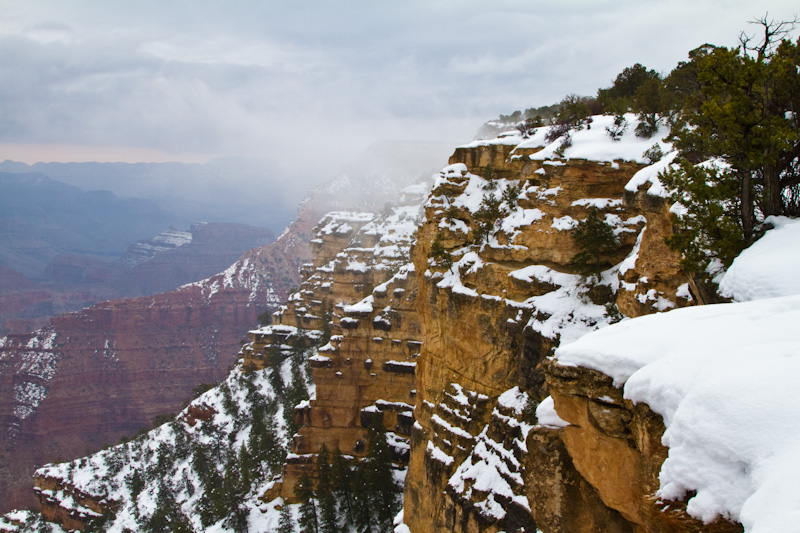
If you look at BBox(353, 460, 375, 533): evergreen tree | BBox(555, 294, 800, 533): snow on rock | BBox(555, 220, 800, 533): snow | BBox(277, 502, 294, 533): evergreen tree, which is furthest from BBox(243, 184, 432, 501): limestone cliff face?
BBox(555, 294, 800, 533): snow on rock

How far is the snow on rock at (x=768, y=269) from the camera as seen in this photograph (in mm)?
9758

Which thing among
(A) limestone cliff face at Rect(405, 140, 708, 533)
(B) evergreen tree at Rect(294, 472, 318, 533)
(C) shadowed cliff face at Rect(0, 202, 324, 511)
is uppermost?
(A) limestone cliff face at Rect(405, 140, 708, 533)

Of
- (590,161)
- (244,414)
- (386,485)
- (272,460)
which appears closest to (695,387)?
(590,161)

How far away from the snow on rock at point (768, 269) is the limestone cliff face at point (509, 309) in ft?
11.5

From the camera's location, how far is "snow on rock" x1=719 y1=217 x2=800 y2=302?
9758 mm

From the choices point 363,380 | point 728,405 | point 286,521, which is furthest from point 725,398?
point 363,380

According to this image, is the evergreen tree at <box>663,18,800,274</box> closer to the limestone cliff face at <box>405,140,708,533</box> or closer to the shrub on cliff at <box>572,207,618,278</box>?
the limestone cliff face at <box>405,140,708,533</box>

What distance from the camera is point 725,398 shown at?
5.91 m

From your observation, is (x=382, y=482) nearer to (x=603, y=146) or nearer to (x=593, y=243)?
(x=593, y=243)

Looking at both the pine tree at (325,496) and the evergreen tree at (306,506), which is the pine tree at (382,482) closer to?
the pine tree at (325,496)

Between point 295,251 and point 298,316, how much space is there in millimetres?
103428

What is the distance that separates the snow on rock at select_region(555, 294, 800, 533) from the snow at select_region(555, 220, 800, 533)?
10 millimetres

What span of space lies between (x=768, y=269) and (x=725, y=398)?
18.3 ft

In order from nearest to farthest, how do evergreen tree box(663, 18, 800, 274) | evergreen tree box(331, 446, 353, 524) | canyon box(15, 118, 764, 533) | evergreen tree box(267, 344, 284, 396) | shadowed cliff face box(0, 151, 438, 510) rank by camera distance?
canyon box(15, 118, 764, 533)
evergreen tree box(663, 18, 800, 274)
evergreen tree box(331, 446, 353, 524)
evergreen tree box(267, 344, 284, 396)
shadowed cliff face box(0, 151, 438, 510)
